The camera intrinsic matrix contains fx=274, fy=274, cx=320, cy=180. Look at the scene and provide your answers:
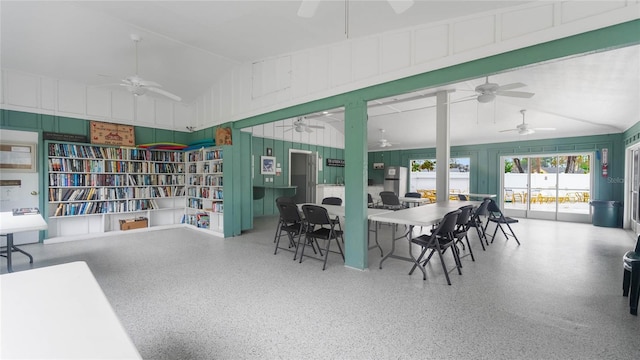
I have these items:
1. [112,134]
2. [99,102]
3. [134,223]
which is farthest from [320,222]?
[99,102]

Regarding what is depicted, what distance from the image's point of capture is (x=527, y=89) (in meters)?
5.26

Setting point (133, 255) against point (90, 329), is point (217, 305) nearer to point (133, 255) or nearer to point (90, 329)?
point (90, 329)

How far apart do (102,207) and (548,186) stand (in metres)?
11.7

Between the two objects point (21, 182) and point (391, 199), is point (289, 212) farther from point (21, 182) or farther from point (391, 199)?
point (21, 182)

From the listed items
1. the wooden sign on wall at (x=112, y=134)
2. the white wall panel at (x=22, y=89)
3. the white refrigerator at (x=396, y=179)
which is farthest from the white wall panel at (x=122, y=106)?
the white refrigerator at (x=396, y=179)

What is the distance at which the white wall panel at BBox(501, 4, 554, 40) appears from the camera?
2.46m

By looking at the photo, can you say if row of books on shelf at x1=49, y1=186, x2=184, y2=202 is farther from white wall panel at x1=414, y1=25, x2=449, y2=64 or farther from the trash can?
the trash can

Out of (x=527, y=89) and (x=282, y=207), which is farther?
(x=527, y=89)

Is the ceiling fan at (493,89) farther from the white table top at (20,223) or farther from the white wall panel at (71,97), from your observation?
the white wall panel at (71,97)

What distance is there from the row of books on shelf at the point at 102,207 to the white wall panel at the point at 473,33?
678 cm

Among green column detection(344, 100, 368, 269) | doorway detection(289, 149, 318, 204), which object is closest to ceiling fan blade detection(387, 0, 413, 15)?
green column detection(344, 100, 368, 269)

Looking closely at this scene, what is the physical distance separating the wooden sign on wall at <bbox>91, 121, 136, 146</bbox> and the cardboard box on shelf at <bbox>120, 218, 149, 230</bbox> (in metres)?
1.73

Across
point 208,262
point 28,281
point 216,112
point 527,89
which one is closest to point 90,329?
point 28,281

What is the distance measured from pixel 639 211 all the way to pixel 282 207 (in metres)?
7.17
